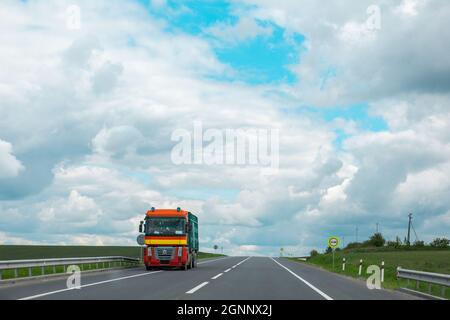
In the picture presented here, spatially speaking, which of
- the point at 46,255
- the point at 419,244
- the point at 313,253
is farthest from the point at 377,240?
the point at 46,255

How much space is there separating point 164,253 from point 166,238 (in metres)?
0.83

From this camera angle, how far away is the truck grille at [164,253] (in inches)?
1361

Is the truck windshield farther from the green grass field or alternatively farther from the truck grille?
the green grass field

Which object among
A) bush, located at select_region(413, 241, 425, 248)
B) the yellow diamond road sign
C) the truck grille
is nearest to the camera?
the truck grille

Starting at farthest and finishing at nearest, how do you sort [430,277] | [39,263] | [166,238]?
[166,238] → [39,263] → [430,277]

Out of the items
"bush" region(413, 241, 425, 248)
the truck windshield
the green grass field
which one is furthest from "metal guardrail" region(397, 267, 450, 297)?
"bush" region(413, 241, 425, 248)

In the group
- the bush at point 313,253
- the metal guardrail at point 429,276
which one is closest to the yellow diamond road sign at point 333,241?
the metal guardrail at point 429,276

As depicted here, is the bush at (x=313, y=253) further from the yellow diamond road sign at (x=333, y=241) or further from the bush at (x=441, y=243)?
the yellow diamond road sign at (x=333, y=241)

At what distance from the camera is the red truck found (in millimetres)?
34594

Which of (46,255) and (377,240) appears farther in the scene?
(377,240)

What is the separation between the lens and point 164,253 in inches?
1361

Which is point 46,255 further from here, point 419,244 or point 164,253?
point 419,244
